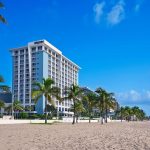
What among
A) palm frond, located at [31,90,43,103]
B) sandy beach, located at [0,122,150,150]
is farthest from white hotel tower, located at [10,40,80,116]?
sandy beach, located at [0,122,150,150]

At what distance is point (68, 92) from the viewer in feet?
219

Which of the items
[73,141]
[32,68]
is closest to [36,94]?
[73,141]

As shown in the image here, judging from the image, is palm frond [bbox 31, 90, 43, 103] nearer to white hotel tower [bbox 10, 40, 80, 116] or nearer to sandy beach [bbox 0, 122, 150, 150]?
sandy beach [bbox 0, 122, 150, 150]

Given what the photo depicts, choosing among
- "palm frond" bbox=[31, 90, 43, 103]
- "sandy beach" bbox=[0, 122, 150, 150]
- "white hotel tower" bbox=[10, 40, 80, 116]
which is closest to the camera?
"sandy beach" bbox=[0, 122, 150, 150]

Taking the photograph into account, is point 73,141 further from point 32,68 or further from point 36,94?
point 32,68

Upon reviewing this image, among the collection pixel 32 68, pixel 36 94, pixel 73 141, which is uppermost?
pixel 32 68

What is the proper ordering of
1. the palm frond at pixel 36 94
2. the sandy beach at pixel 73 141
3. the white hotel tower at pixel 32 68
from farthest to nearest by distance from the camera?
the white hotel tower at pixel 32 68 → the palm frond at pixel 36 94 → the sandy beach at pixel 73 141

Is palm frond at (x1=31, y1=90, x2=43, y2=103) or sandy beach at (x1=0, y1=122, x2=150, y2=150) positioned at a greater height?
palm frond at (x1=31, y1=90, x2=43, y2=103)

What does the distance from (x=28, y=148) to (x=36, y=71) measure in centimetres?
14533

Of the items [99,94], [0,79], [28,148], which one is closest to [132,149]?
[28,148]

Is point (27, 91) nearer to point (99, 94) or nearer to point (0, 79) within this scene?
point (99, 94)

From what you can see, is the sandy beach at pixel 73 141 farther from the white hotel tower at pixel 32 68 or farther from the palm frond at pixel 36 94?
the white hotel tower at pixel 32 68

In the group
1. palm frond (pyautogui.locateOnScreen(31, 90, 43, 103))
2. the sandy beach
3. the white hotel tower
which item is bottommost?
the sandy beach

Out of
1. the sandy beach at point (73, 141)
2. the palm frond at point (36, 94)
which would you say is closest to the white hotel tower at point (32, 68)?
the palm frond at point (36, 94)
